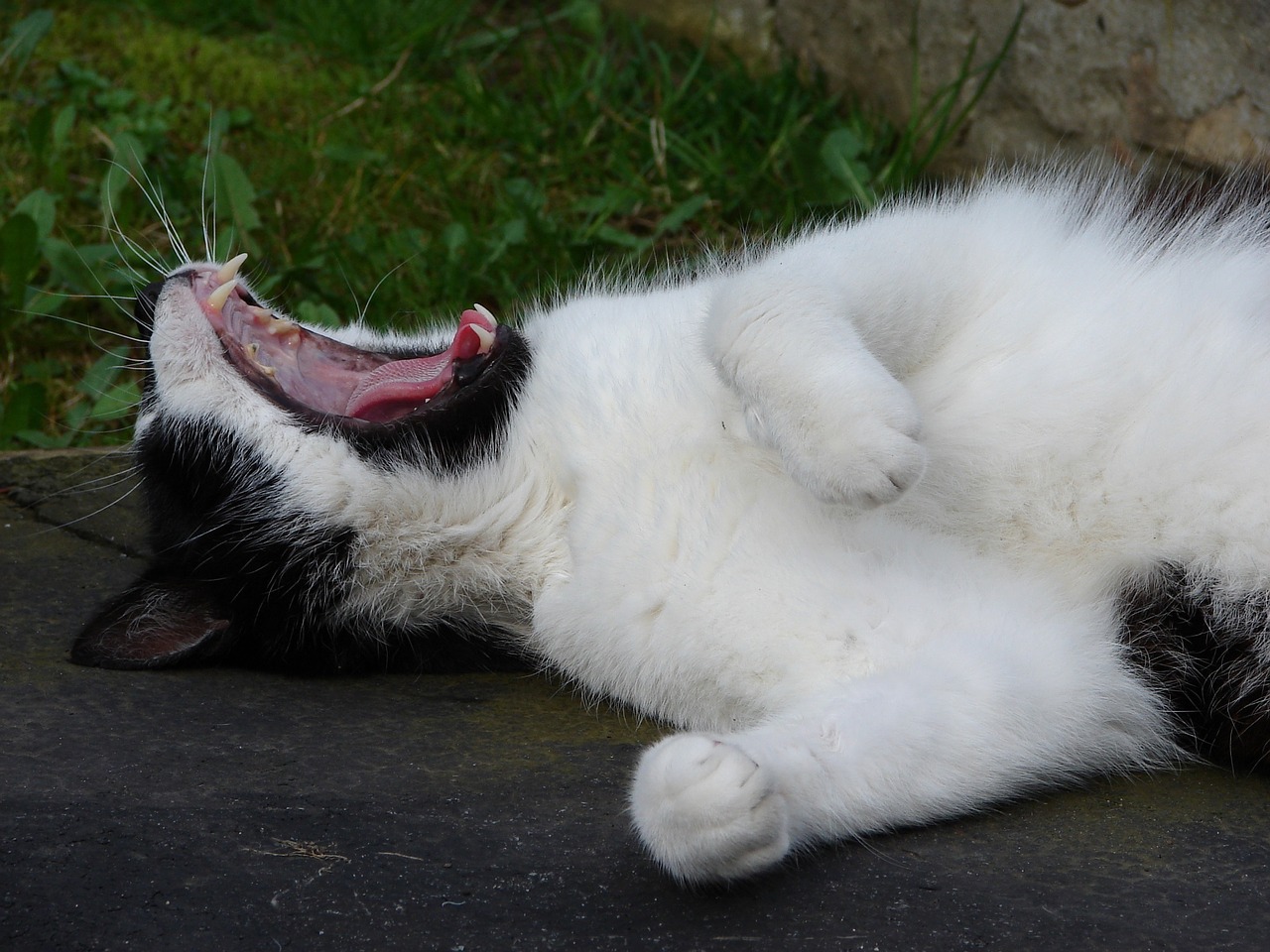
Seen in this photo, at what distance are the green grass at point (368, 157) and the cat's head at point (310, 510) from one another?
856 mm

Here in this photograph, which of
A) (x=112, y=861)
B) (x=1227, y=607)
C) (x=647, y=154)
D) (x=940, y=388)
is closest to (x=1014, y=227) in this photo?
(x=940, y=388)

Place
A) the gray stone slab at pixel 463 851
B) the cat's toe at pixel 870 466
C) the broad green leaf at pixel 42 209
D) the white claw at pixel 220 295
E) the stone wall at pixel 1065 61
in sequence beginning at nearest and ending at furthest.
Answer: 1. the gray stone slab at pixel 463 851
2. the cat's toe at pixel 870 466
3. the white claw at pixel 220 295
4. the stone wall at pixel 1065 61
5. the broad green leaf at pixel 42 209

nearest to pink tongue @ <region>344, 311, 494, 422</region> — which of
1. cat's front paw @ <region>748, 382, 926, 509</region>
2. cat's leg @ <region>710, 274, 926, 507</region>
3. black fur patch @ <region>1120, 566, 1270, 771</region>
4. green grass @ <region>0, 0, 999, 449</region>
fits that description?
cat's leg @ <region>710, 274, 926, 507</region>

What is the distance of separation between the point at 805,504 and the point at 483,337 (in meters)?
0.63

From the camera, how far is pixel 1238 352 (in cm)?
179

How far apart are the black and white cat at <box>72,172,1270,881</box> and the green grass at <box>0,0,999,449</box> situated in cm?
95

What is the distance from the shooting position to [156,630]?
2023 millimetres

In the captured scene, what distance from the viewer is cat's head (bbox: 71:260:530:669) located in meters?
2.03

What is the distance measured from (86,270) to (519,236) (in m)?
1.09

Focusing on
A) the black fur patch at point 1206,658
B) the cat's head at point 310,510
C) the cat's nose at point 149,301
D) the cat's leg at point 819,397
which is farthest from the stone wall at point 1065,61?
the cat's nose at point 149,301

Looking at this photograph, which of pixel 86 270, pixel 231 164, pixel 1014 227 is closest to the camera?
pixel 1014 227

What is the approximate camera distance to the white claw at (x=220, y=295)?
84.9 inches

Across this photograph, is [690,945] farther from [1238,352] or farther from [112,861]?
[1238,352]

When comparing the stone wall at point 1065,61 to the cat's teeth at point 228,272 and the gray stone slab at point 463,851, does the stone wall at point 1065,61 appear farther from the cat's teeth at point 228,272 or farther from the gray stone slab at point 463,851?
the cat's teeth at point 228,272
